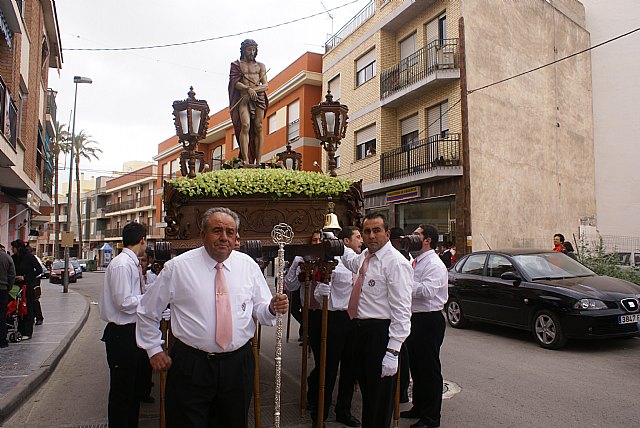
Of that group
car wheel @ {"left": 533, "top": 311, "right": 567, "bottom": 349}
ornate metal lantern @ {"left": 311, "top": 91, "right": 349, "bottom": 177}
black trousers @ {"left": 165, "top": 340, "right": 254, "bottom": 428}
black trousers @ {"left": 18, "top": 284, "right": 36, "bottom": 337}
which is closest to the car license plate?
car wheel @ {"left": 533, "top": 311, "right": 567, "bottom": 349}

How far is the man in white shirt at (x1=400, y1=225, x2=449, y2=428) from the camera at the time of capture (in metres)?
5.11

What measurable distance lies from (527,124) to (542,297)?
12.6m

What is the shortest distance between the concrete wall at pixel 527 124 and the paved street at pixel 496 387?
8765 mm

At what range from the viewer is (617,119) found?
74.2 ft

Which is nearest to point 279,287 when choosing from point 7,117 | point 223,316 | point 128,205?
point 223,316

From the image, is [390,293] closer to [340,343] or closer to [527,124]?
[340,343]

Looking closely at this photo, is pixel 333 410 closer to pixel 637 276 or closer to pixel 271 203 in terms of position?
pixel 271 203

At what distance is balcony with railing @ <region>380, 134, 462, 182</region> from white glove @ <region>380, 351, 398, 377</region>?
45.4 ft

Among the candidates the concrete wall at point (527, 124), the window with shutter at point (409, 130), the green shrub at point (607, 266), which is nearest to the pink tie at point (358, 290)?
the green shrub at point (607, 266)

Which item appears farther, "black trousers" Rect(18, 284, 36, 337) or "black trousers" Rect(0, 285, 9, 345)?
"black trousers" Rect(18, 284, 36, 337)

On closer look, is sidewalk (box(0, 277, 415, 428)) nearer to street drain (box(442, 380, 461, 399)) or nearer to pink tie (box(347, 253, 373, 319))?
street drain (box(442, 380, 461, 399))

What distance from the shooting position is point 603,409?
5.59m

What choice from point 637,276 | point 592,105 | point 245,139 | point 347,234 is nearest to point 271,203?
point 347,234

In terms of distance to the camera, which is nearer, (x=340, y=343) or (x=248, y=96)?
(x=340, y=343)
